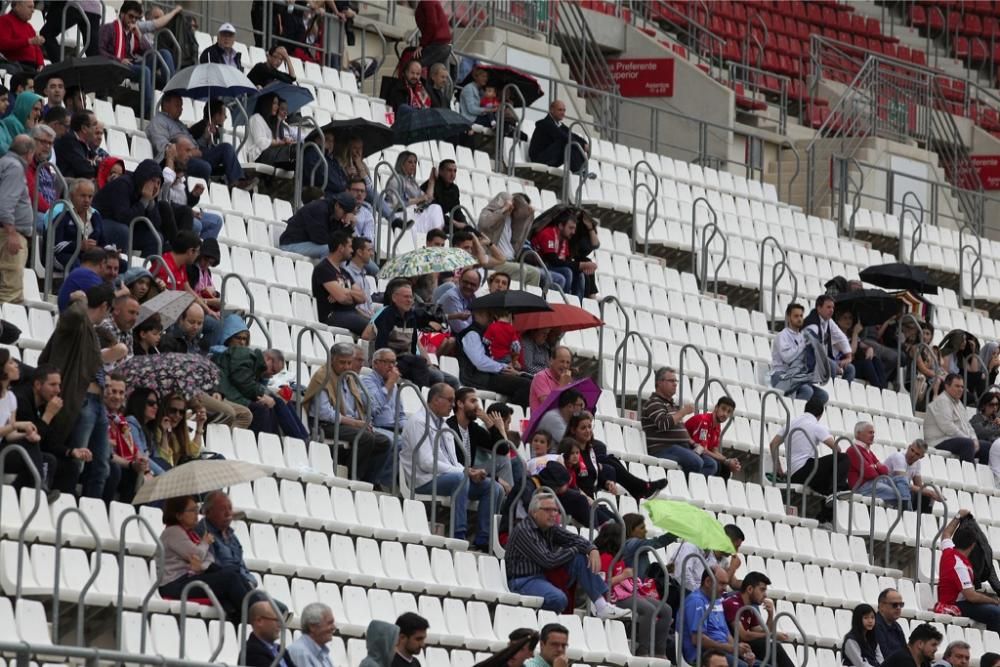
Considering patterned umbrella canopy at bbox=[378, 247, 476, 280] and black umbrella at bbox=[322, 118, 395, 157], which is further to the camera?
black umbrella at bbox=[322, 118, 395, 157]

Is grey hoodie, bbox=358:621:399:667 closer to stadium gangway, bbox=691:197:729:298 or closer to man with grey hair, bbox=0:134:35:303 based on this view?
man with grey hair, bbox=0:134:35:303

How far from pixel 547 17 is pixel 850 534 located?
10108mm

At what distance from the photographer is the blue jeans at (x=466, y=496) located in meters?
15.3

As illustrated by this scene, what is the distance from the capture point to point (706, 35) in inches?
1210

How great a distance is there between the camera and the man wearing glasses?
16.9 m

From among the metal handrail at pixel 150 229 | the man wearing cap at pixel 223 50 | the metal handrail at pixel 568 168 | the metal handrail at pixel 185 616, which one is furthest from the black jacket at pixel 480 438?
the metal handrail at pixel 568 168

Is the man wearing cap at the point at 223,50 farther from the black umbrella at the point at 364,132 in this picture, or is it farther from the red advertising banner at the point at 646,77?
the red advertising banner at the point at 646,77

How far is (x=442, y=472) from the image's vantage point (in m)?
15.5

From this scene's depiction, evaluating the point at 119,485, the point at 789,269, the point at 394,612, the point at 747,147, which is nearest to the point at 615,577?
the point at 394,612

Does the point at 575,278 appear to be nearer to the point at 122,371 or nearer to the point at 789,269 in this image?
the point at 789,269

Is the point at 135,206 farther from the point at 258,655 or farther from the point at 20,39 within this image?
the point at 258,655

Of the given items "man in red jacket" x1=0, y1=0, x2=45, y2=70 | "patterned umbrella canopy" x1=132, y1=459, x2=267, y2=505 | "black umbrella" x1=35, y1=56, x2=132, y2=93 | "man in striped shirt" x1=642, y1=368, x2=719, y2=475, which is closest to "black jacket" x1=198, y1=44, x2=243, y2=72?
"man in red jacket" x1=0, y1=0, x2=45, y2=70

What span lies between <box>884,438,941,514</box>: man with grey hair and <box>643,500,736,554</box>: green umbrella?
14.6 ft

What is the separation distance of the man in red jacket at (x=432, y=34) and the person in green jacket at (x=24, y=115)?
5.94 m
